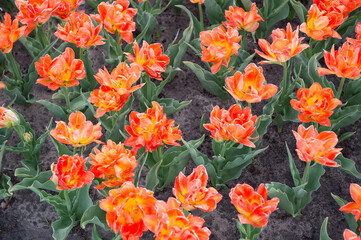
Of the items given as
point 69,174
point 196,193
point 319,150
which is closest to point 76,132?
point 69,174

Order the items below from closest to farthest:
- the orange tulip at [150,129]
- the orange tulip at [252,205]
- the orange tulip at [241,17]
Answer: the orange tulip at [252,205] → the orange tulip at [150,129] → the orange tulip at [241,17]

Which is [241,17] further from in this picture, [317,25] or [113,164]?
[113,164]

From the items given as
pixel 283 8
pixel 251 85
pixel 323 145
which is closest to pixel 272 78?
pixel 283 8

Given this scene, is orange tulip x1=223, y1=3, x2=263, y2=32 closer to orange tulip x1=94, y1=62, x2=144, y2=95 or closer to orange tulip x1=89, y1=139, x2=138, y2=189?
orange tulip x1=94, y1=62, x2=144, y2=95

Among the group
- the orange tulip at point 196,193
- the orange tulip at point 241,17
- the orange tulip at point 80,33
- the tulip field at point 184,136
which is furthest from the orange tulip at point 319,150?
the orange tulip at point 80,33

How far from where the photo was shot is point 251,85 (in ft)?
6.04

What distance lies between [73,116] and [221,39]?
76cm

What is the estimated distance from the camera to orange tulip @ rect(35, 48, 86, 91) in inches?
76.0

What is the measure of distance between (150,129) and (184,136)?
74cm

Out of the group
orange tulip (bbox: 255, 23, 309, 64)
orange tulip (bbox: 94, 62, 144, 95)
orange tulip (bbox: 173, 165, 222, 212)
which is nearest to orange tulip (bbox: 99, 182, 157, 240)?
orange tulip (bbox: 173, 165, 222, 212)

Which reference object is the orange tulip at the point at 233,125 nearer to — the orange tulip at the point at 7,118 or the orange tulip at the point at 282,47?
the orange tulip at the point at 282,47

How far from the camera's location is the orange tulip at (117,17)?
Result: 6.99ft

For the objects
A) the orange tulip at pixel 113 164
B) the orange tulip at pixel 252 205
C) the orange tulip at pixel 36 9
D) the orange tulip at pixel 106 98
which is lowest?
the orange tulip at pixel 252 205

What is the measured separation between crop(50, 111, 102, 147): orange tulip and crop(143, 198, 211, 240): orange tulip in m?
0.44
